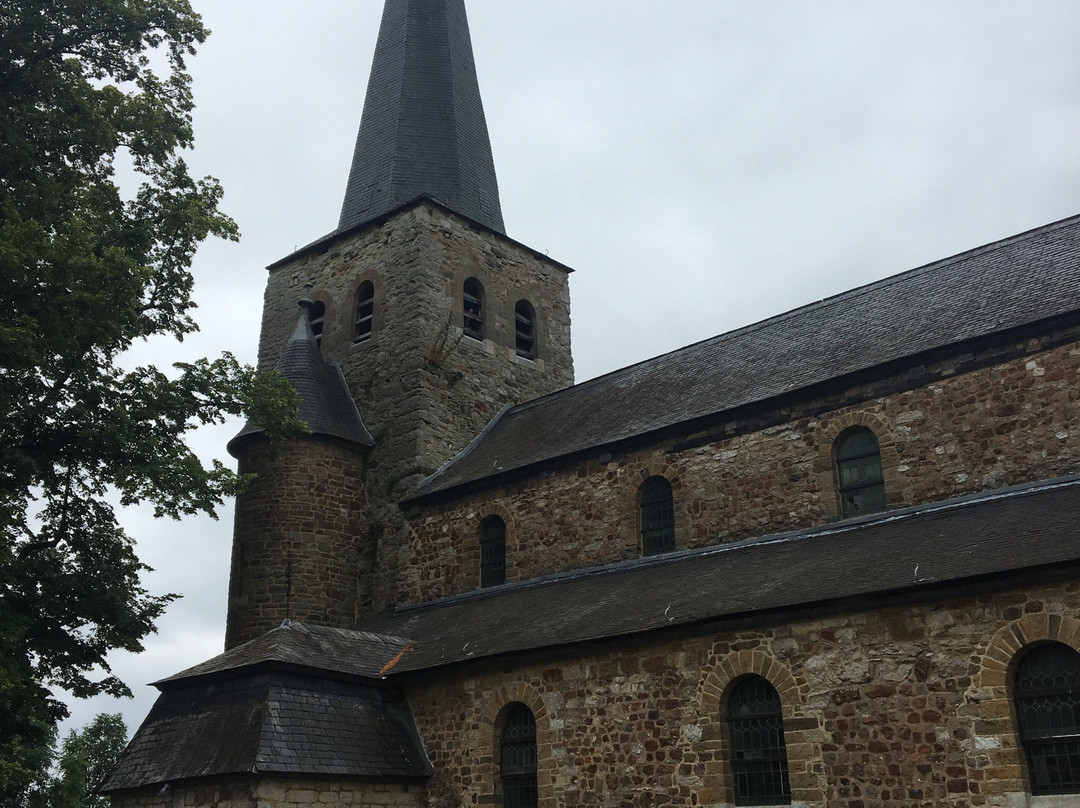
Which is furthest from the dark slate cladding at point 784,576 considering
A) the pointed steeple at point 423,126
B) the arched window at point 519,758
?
the pointed steeple at point 423,126

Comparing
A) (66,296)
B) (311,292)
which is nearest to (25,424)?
(66,296)

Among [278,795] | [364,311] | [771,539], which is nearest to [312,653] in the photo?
[278,795]

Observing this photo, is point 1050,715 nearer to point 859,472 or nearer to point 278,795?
point 859,472

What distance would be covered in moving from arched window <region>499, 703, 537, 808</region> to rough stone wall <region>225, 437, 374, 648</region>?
6365mm

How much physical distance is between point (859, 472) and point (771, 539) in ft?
5.02

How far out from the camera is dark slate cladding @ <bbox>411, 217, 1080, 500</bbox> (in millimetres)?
A: 14547

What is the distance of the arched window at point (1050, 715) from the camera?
9.84 metres

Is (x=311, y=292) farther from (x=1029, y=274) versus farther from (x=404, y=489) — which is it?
(x=1029, y=274)

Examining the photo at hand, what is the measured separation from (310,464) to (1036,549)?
1362 cm

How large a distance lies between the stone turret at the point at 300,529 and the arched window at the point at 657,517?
20.8 feet

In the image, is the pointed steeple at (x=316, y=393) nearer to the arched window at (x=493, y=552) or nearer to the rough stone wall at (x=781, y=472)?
the rough stone wall at (x=781, y=472)

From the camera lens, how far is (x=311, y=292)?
81.8ft

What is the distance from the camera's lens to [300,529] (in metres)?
19.7

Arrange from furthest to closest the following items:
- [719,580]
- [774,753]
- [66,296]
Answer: [719,580] → [66,296] → [774,753]
